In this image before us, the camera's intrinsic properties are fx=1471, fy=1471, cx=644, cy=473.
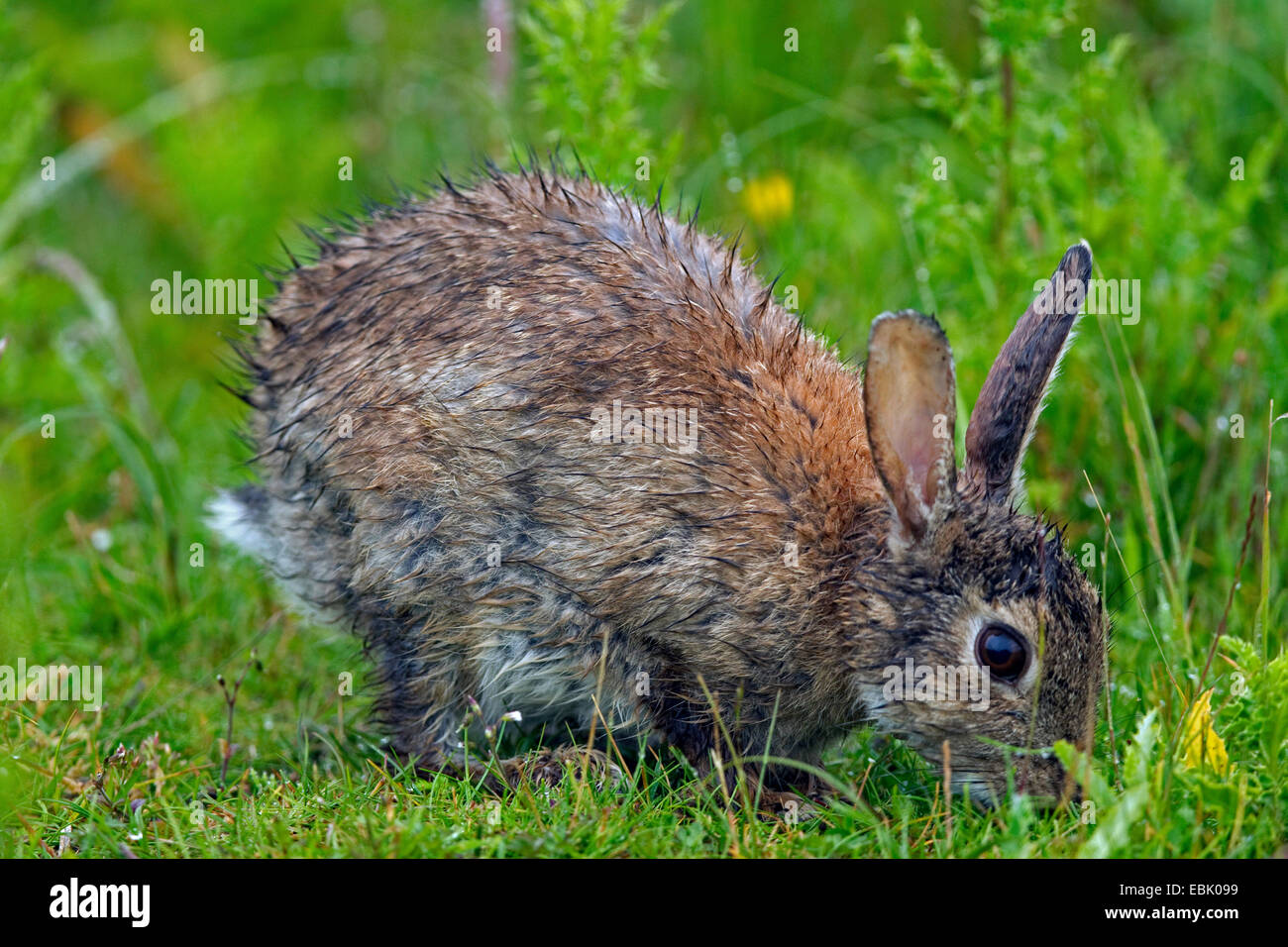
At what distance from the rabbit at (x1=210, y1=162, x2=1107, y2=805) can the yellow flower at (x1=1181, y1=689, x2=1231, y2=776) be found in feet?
0.90

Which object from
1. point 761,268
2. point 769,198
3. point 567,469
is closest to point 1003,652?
point 567,469

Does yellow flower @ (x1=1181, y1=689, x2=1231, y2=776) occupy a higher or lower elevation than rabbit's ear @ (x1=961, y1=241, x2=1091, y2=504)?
lower

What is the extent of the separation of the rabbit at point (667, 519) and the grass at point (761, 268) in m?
0.27

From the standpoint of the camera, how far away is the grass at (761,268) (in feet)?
13.6

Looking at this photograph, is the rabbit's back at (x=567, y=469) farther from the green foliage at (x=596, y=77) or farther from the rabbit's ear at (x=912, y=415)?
the green foliage at (x=596, y=77)

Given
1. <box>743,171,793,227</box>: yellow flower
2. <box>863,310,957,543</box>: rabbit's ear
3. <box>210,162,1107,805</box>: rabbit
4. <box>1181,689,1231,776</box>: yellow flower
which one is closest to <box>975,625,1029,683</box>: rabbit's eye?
<box>210,162,1107,805</box>: rabbit

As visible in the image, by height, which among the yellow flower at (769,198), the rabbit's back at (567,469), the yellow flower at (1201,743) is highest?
the yellow flower at (769,198)

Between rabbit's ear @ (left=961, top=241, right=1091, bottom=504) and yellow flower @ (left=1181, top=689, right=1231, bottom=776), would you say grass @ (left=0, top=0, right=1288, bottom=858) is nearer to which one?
yellow flower @ (left=1181, top=689, right=1231, bottom=776)

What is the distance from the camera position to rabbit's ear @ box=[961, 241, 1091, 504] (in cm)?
434

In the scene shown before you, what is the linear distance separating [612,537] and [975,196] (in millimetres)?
3668

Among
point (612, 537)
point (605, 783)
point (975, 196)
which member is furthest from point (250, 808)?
point (975, 196)

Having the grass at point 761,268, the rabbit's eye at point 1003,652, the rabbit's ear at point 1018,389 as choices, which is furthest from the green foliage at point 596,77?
the rabbit's eye at point 1003,652

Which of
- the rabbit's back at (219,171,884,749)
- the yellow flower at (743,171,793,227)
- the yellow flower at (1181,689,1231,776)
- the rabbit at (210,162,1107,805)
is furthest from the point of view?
the yellow flower at (743,171,793,227)

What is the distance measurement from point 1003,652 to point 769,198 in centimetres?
350
